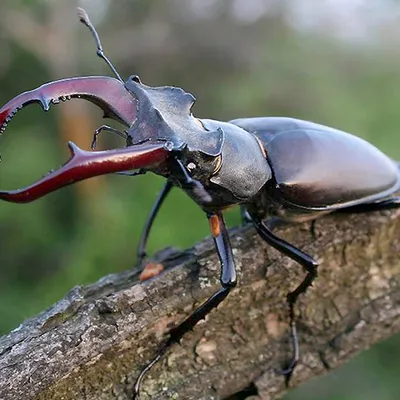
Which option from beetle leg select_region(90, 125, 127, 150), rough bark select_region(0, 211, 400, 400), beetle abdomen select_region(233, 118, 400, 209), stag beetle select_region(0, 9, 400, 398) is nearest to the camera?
stag beetle select_region(0, 9, 400, 398)

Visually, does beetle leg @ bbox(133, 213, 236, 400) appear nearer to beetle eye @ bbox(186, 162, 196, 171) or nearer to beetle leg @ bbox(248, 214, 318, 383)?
beetle leg @ bbox(248, 214, 318, 383)

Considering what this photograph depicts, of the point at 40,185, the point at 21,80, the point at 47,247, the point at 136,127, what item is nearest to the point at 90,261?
the point at 47,247

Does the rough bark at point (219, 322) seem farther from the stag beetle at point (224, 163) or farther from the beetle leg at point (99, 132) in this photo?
the beetle leg at point (99, 132)

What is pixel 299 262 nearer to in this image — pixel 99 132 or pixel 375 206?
pixel 375 206

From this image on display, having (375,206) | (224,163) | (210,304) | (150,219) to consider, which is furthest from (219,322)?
(375,206)

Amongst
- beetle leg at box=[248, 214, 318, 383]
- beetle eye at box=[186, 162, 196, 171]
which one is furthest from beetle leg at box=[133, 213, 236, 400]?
beetle eye at box=[186, 162, 196, 171]

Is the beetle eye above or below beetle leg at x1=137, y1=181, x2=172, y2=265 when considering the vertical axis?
above

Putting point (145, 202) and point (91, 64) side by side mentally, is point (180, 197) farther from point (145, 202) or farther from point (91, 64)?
point (91, 64)

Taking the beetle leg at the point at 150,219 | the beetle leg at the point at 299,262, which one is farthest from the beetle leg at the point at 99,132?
the beetle leg at the point at 299,262
